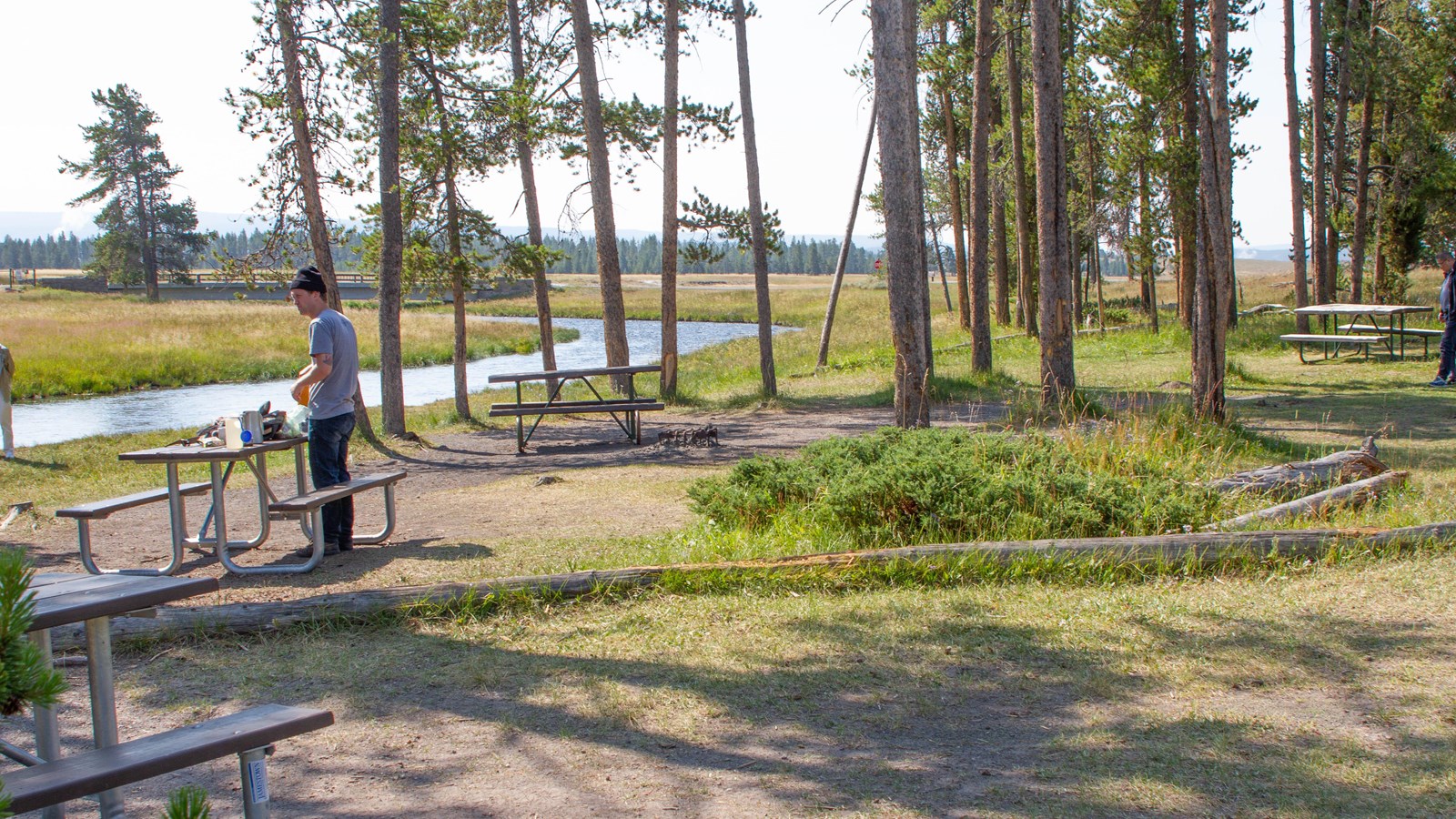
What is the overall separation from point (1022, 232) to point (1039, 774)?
78.6 ft

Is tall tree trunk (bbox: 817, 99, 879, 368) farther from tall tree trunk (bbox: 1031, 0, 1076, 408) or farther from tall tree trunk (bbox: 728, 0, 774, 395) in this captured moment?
tall tree trunk (bbox: 1031, 0, 1076, 408)

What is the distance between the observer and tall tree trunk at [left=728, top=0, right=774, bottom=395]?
17.7 metres

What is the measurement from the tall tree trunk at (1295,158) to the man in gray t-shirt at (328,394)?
65.4ft

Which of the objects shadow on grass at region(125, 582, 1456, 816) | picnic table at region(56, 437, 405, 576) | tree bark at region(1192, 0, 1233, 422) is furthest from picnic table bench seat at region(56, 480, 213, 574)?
tree bark at region(1192, 0, 1233, 422)

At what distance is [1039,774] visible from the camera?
3.60 metres

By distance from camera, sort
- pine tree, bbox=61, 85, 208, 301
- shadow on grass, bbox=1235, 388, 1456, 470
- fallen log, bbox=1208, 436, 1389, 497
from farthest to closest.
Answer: pine tree, bbox=61, 85, 208, 301 → shadow on grass, bbox=1235, 388, 1456, 470 → fallen log, bbox=1208, 436, 1389, 497

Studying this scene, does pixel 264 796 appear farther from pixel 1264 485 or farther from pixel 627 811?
pixel 1264 485

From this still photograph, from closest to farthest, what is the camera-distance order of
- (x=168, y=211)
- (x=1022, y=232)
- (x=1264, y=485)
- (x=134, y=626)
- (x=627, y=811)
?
(x=627, y=811)
(x=134, y=626)
(x=1264, y=485)
(x=1022, y=232)
(x=168, y=211)

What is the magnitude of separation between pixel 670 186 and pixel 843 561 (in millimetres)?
13852

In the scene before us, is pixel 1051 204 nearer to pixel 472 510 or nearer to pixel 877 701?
pixel 472 510

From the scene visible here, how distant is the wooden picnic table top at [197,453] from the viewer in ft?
21.4

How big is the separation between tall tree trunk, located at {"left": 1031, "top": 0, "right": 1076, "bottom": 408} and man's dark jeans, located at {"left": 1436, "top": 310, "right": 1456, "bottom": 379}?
5.74 m

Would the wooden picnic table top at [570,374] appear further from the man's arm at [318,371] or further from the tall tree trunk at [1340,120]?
the tall tree trunk at [1340,120]

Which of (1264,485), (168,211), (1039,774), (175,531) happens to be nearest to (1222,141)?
(1264,485)
